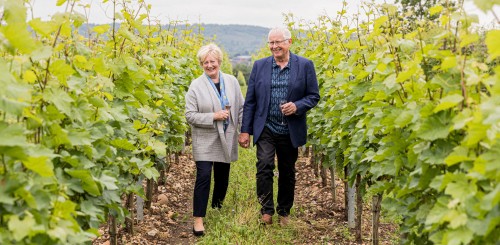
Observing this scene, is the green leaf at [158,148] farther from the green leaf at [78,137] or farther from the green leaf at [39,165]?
the green leaf at [39,165]

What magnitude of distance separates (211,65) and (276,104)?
764mm

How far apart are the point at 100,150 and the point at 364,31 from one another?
2525 mm

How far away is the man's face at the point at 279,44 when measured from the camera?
528cm

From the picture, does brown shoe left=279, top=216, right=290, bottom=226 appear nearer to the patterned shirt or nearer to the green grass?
the green grass

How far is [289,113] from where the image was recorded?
5277mm

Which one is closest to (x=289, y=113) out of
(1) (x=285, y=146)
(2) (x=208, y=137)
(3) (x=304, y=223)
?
(1) (x=285, y=146)

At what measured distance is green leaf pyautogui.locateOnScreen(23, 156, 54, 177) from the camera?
2.22m

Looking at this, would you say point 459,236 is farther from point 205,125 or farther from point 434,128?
point 205,125

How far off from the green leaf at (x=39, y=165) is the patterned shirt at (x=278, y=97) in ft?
11.0

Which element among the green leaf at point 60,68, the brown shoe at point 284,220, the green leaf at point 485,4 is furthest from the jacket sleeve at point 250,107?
the green leaf at point 485,4

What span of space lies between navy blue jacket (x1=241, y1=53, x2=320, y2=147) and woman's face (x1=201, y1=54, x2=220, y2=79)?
1.25ft

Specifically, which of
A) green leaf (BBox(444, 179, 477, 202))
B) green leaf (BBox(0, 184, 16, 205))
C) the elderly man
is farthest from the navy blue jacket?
green leaf (BBox(0, 184, 16, 205))

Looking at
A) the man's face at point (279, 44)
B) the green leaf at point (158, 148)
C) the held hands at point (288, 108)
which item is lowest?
the green leaf at point (158, 148)

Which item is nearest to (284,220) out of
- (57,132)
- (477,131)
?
(57,132)
